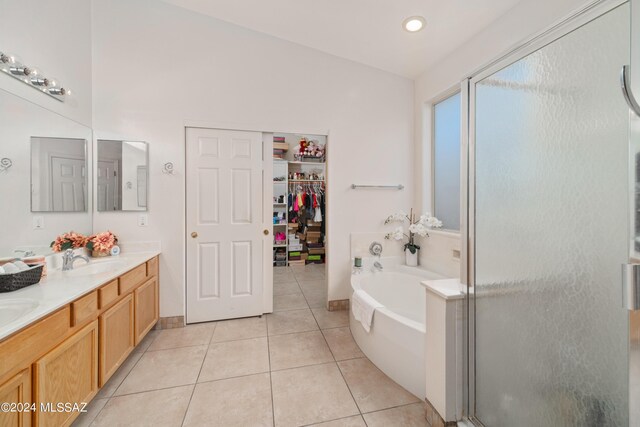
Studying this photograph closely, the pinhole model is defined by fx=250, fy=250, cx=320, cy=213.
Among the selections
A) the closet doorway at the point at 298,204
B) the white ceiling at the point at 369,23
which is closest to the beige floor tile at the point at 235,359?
the closet doorway at the point at 298,204

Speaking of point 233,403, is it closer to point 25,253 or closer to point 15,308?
point 15,308

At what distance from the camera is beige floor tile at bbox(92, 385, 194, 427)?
1.43m

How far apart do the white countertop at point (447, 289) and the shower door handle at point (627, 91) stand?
94cm

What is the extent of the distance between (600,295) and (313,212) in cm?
446

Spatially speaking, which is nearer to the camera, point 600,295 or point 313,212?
point 600,295

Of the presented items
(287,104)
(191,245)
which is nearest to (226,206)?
(191,245)

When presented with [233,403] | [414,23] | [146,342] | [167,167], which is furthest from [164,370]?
[414,23]

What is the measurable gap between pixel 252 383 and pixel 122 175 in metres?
2.22

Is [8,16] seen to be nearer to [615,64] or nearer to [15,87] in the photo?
[15,87]

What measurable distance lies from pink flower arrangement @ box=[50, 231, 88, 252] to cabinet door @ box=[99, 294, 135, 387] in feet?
2.11

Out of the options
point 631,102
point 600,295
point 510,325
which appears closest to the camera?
point 631,102

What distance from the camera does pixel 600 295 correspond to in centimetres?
81

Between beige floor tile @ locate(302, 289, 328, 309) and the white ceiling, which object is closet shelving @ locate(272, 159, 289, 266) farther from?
the white ceiling

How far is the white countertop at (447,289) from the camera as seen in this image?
51.1 inches
